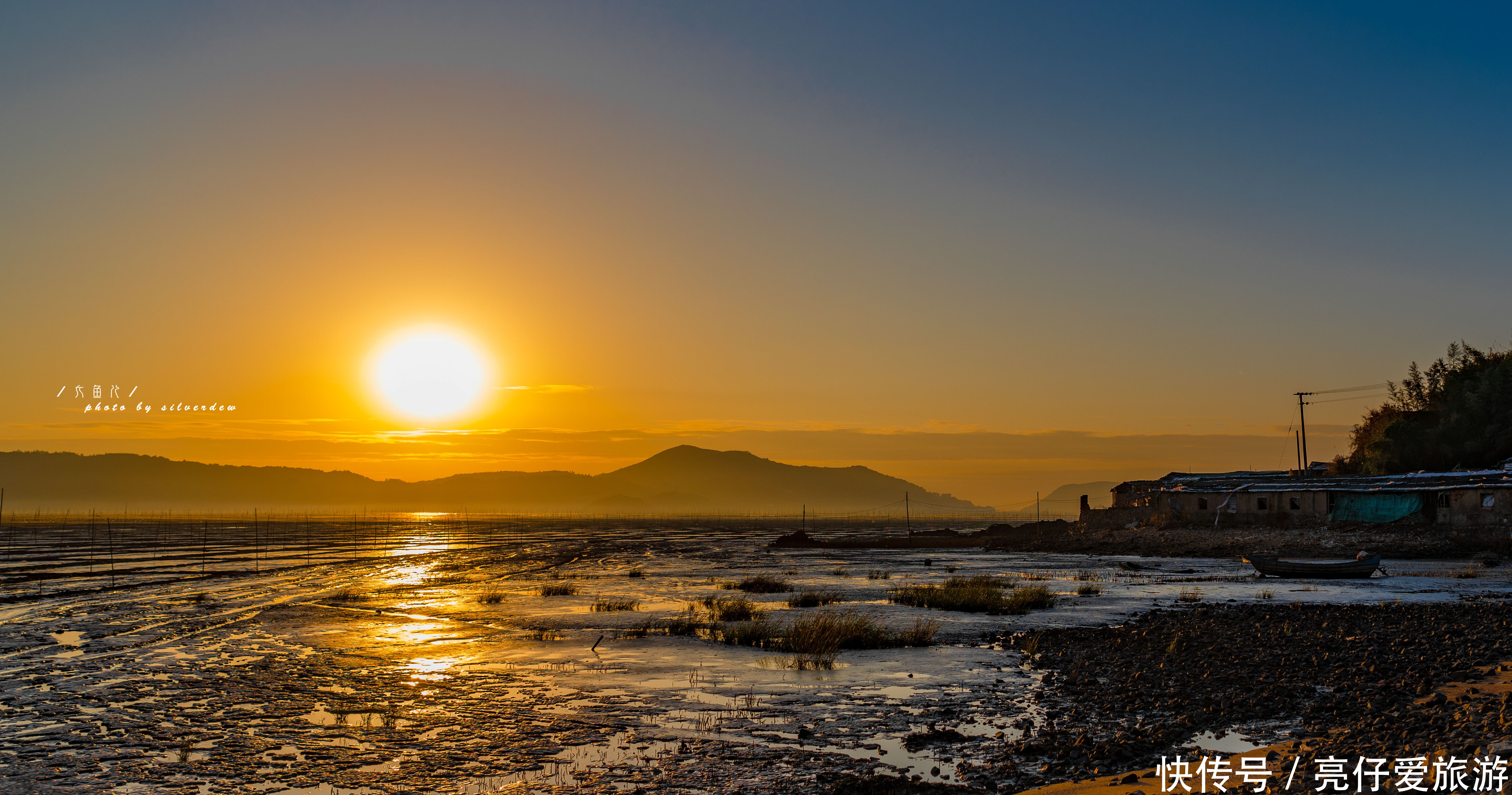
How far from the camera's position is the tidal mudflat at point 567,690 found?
13305 mm

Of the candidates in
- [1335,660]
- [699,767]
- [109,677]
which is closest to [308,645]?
[109,677]

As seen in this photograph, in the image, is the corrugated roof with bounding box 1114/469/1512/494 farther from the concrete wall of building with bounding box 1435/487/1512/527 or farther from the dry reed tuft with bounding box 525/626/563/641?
the dry reed tuft with bounding box 525/626/563/641

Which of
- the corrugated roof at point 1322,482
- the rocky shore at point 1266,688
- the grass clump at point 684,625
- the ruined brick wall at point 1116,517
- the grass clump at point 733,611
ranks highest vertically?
the corrugated roof at point 1322,482

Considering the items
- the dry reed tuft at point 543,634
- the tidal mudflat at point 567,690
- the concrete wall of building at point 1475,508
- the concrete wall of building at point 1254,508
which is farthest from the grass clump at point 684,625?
the concrete wall of building at point 1254,508

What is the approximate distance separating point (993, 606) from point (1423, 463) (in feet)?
264

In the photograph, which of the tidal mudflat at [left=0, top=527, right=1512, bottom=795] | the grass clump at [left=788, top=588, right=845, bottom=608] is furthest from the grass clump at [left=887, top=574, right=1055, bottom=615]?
the grass clump at [left=788, top=588, right=845, bottom=608]

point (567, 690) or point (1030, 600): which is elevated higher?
point (567, 690)

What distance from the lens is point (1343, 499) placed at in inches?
2913

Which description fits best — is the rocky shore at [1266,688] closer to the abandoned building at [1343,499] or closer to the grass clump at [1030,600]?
the grass clump at [1030,600]

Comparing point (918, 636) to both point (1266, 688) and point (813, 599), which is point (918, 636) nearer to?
point (1266, 688)

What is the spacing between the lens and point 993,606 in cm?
3338

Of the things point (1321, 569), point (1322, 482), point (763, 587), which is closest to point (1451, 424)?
point (1322, 482)

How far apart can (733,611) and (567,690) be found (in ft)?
45.5

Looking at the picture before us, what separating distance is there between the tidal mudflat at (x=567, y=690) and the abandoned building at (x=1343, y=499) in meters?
26.7
